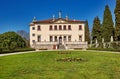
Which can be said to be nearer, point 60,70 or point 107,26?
point 60,70

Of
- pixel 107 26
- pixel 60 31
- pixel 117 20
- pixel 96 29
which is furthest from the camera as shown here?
pixel 96 29

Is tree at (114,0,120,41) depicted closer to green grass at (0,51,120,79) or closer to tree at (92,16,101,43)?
tree at (92,16,101,43)

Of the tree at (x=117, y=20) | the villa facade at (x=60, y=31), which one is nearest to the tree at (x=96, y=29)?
the villa facade at (x=60, y=31)

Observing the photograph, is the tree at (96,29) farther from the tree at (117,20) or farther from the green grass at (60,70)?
the green grass at (60,70)

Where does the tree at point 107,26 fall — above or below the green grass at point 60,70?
above

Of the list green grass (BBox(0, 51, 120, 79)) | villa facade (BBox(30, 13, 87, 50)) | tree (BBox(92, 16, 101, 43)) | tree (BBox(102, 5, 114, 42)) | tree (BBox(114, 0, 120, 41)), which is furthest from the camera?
tree (BBox(92, 16, 101, 43))

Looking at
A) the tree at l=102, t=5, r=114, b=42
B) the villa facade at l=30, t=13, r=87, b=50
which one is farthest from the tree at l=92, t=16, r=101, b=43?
the tree at l=102, t=5, r=114, b=42

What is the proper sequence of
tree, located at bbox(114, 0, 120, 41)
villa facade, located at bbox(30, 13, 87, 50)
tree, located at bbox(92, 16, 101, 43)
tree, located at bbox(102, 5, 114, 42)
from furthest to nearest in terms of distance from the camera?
tree, located at bbox(92, 16, 101, 43) → villa facade, located at bbox(30, 13, 87, 50) → tree, located at bbox(102, 5, 114, 42) → tree, located at bbox(114, 0, 120, 41)

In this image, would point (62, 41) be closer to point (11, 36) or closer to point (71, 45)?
point (71, 45)

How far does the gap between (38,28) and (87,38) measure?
22.7m

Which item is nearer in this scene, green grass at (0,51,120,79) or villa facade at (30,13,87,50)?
green grass at (0,51,120,79)

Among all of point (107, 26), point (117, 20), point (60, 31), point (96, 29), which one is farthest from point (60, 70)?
point (96, 29)

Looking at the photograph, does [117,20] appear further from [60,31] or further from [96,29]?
[96,29]

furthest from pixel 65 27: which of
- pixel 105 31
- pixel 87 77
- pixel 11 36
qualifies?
pixel 87 77
